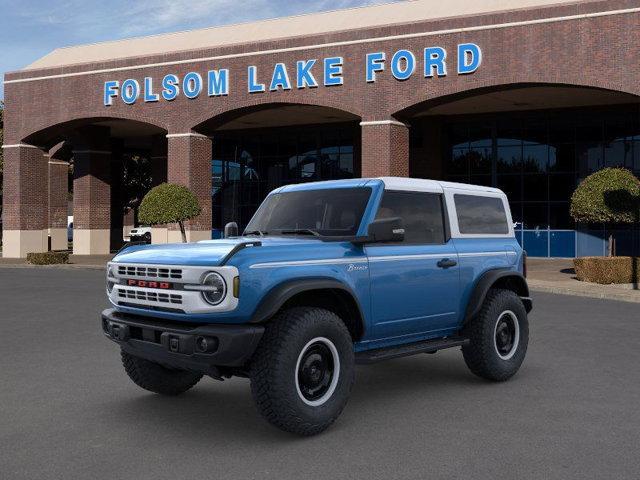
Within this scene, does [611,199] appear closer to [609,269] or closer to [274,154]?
[609,269]

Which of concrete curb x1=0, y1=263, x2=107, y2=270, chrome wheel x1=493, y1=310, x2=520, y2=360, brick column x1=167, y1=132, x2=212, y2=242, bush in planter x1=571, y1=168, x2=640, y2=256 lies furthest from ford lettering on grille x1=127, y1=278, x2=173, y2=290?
brick column x1=167, y1=132, x2=212, y2=242

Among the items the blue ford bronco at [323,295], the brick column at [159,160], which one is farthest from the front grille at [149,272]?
the brick column at [159,160]

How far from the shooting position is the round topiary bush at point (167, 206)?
29.7 meters

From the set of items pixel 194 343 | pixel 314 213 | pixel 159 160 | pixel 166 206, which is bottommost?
pixel 194 343

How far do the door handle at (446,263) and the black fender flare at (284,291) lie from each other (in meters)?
1.48

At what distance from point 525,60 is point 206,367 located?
2282 cm

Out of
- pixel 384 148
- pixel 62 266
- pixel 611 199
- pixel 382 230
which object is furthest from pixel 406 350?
pixel 62 266

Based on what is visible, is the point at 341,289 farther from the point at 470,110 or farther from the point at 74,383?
the point at 470,110

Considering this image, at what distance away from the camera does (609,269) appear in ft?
67.5

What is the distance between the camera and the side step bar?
6.29 meters

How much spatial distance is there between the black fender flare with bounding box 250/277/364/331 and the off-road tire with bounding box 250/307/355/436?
17 centimetres

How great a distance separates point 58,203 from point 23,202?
557cm

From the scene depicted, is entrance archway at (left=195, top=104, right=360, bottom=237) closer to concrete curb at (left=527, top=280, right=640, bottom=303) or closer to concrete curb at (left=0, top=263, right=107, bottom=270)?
concrete curb at (left=0, top=263, right=107, bottom=270)

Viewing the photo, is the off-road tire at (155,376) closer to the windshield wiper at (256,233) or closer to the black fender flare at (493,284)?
the windshield wiper at (256,233)
